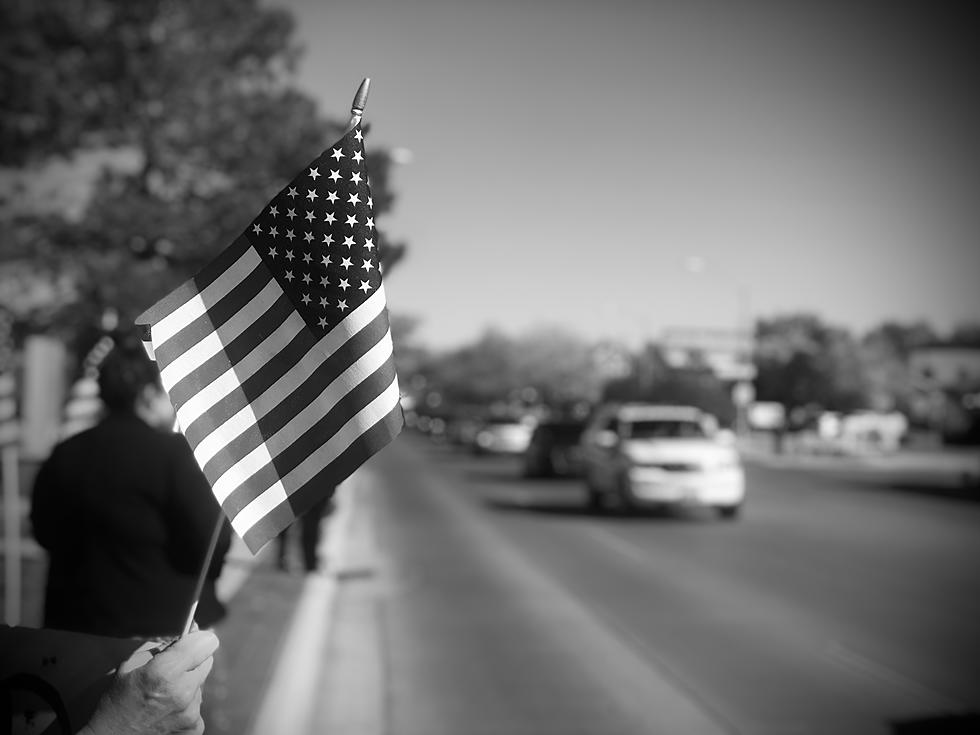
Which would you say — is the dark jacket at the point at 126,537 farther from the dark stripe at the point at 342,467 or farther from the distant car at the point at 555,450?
the distant car at the point at 555,450

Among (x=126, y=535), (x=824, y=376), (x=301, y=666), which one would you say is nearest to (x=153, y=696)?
(x=126, y=535)

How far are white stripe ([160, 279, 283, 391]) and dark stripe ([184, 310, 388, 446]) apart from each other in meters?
0.11

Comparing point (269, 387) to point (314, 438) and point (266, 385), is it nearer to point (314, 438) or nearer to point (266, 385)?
point (266, 385)

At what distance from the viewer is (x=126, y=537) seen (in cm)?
327

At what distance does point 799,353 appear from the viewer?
51.4 meters

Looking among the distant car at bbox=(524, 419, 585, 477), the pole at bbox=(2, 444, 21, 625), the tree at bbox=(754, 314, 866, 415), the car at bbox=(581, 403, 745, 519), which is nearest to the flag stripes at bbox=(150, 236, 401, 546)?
the pole at bbox=(2, 444, 21, 625)

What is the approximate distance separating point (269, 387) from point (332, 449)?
0.23 meters

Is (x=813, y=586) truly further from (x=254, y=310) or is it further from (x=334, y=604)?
(x=254, y=310)

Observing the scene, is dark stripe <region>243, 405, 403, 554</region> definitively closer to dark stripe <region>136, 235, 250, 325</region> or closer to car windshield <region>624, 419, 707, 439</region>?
dark stripe <region>136, 235, 250, 325</region>

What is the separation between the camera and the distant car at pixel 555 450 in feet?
89.0

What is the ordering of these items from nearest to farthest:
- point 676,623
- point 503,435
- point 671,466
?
point 676,623
point 671,466
point 503,435

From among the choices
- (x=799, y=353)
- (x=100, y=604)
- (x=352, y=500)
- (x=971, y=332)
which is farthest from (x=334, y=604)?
(x=971, y=332)

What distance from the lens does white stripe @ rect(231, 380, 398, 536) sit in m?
2.62

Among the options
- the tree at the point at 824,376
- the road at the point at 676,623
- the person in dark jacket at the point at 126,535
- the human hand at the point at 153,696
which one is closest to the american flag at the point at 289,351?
the human hand at the point at 153,696
